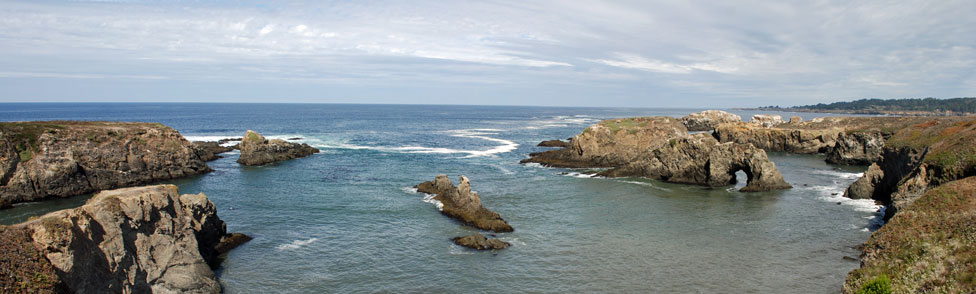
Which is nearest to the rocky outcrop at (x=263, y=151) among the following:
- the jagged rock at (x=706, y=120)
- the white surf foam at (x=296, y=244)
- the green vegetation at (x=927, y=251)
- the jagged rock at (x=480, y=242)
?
the white surf foam at (x=296, y=244)

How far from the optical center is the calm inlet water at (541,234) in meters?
27.0

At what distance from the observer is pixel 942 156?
32469 mm

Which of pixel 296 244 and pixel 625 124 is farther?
pixel 625 124

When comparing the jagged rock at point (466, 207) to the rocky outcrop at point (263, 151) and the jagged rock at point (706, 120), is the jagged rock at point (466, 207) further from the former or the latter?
the jagged rock at point (706, 120)

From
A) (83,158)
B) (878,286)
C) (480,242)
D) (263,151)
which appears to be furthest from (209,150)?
(878,286)

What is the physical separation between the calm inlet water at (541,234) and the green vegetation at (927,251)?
5.76 m

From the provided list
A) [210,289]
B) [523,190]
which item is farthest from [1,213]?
[523,190]

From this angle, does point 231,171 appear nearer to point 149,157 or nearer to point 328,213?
point 149,157

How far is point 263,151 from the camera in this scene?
72.6 metres

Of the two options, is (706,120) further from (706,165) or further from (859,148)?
(706,165)

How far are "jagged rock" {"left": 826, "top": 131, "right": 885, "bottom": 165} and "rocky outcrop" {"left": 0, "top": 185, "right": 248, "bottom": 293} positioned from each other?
7831 cm

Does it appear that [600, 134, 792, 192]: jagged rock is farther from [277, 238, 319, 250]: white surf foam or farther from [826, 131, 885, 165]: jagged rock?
[277, 238, 319, 250]: white surf foam

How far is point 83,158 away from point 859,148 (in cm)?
9504

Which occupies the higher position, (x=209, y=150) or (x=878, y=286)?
(x=878, y=286)
